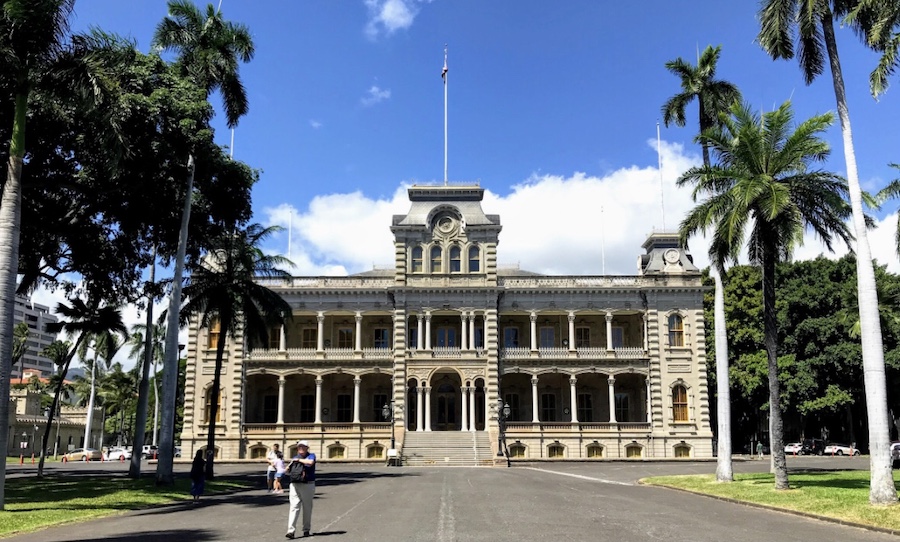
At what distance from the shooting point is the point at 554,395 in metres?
52.9

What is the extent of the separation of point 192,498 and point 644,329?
35901 mm

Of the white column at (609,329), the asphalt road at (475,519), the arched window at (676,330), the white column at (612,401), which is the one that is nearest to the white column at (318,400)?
the white column at (612,401)

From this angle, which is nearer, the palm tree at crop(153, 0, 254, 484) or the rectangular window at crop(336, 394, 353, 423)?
the palm tree at crop(153, 0, 254, 484)

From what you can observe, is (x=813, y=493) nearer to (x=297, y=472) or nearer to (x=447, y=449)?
(x=297, y=472)

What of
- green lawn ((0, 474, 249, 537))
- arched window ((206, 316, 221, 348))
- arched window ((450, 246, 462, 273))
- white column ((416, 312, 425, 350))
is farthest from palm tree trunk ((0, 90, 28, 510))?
arched window ((450, 246, 462, 273))

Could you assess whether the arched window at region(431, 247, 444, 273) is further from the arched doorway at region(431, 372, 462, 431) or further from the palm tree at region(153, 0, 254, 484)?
the palm tree at region(153, 0, 254, 484)

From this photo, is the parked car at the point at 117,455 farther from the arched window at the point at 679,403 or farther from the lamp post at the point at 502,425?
the arched window at the point at 679,403

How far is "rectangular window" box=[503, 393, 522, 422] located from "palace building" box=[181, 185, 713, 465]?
142mm

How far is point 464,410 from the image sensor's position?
1922 inches

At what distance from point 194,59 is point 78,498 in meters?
16.6

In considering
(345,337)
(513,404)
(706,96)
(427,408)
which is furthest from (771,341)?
(345,337)

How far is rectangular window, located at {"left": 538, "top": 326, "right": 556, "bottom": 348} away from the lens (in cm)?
5353

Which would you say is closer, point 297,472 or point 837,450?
Result: point 297,472

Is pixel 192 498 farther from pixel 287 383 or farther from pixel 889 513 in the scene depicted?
pixel 287 383
